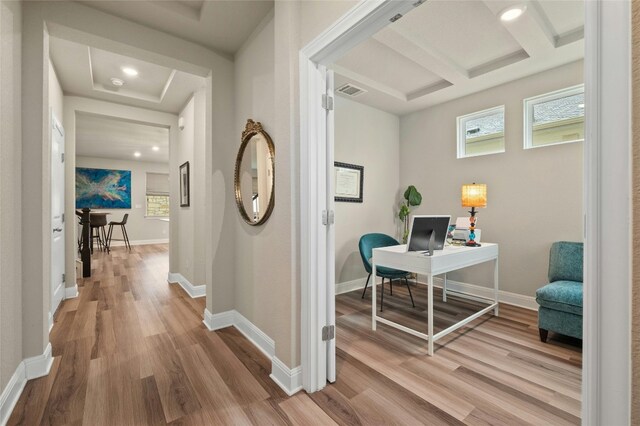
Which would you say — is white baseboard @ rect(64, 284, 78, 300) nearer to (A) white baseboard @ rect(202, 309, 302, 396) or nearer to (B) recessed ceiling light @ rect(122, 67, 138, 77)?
(A) white baseboard @ rect(202, 309, 302, 396)

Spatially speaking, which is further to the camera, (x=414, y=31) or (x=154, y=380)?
(x=414, y=31)

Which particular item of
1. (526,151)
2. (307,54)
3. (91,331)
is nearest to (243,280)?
(91,331)

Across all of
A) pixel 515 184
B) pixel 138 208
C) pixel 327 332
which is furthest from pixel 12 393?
pixel 138 208

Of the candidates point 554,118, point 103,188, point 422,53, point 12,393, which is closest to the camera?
point 12,393

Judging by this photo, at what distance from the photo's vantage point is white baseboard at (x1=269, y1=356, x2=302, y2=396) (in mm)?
1757

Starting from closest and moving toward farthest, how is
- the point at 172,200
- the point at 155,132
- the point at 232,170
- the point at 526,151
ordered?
the point at 232,170
the point at 526,151
the point at 172,200
the point at 155,132

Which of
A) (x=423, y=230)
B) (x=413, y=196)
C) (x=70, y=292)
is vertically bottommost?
(x=70, y=292)

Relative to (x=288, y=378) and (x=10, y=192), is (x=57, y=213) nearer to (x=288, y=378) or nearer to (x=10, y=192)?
(x=10, y=192)

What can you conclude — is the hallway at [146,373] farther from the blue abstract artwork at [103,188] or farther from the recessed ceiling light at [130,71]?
the blue abstract artwork at [103,188]

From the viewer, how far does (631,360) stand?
24.8 inches

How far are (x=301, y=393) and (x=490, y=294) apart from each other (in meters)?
2.95

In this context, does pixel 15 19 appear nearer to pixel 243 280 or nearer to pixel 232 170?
pixel 232 170

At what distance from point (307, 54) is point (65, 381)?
2652 millimetres

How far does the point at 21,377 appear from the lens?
1809 millimetres
